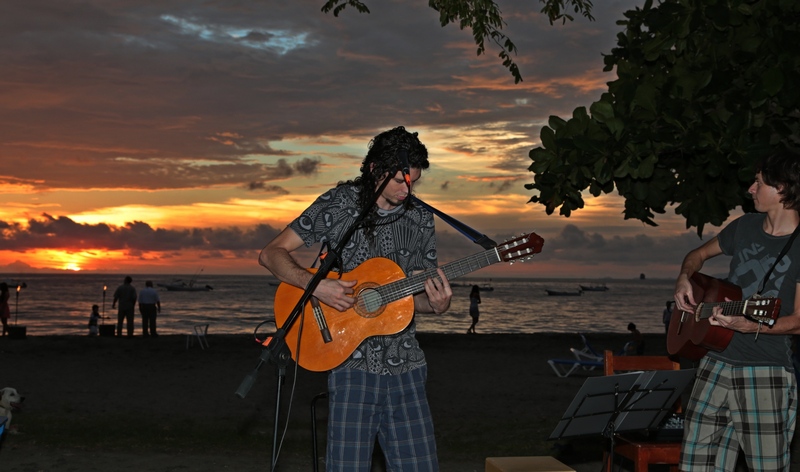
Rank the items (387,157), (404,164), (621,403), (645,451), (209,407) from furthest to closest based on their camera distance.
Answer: (209,407) → (645,451) → (621,403) → (387,157) → (404,164)

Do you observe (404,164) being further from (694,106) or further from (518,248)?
(694,106)

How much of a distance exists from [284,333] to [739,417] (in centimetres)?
232

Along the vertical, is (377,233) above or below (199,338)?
above

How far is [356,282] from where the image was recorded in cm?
385

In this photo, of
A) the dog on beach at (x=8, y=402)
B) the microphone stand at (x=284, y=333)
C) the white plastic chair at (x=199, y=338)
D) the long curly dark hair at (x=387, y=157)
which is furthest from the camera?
the white plastic chair at (x=199, y=338)

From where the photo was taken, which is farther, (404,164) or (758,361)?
(758,361)

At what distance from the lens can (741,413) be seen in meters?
4.16

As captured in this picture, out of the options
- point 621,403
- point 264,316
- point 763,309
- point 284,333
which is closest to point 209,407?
point 621,403

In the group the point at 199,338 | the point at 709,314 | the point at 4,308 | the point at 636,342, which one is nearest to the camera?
the point at 709,314

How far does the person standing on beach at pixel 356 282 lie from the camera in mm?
3658

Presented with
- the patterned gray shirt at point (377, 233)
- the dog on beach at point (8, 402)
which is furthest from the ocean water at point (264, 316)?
the patterned gray shirt at point (377, 233)

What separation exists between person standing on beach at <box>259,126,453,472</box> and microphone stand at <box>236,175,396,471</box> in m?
0.06

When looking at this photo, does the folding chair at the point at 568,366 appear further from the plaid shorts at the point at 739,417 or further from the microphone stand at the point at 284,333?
the microphone stand at the point at 284,333

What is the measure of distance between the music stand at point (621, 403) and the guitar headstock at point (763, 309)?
3.78ft
